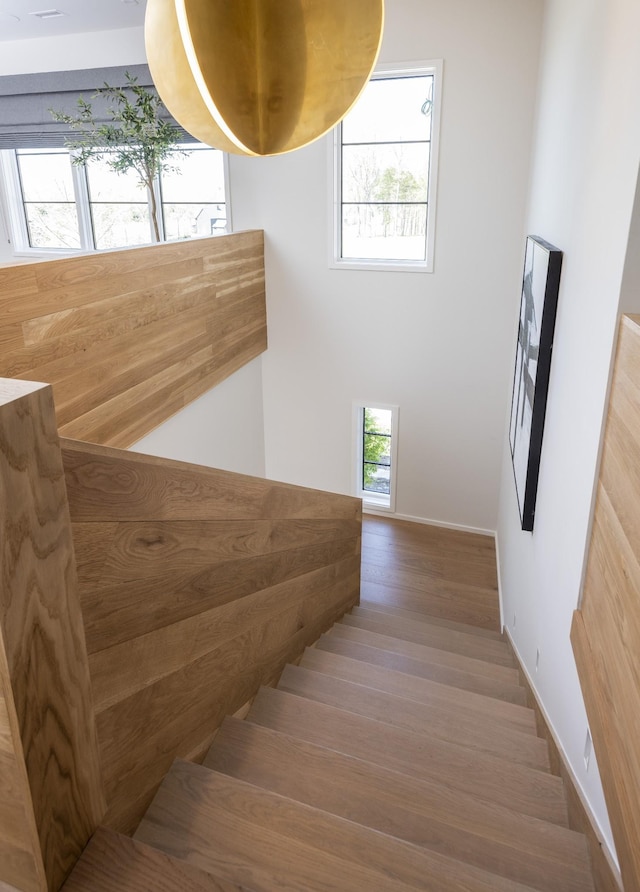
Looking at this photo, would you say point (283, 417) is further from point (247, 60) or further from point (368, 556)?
point (247, 60)

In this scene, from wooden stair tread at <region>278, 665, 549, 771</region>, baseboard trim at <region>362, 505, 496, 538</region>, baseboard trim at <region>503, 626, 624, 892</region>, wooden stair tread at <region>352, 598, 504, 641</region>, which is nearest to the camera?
baseboard trim at <region>503, 626, 624, 892</region>

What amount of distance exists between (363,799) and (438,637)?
218cm

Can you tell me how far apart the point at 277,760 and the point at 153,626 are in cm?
67

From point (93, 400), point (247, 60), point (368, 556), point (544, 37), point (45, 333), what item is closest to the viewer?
point (247, 60)

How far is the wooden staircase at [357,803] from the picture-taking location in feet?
4.23

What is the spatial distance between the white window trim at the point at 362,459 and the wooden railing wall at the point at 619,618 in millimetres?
3950

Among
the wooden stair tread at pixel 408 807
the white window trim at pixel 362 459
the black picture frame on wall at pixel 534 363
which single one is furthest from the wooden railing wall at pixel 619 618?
the white window trim at pixel 362 459

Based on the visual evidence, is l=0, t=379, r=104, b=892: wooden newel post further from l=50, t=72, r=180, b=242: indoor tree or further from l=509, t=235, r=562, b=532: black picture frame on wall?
l=50, t=72, r=180, b=242: indoor tree

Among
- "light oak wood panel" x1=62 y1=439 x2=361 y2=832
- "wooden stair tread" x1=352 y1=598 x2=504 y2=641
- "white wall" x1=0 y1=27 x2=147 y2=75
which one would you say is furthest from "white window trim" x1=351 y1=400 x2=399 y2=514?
"light oak wood panel" x1=62 y1=439 x2=361 y2=832

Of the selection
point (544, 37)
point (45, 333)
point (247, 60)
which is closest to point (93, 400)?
point (45, 333)

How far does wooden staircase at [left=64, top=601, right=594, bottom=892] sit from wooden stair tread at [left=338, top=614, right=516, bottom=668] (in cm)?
94

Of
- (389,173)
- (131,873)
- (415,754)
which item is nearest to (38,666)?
(131,873)

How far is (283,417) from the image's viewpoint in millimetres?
6125

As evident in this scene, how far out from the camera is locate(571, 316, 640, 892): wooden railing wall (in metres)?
1.29
